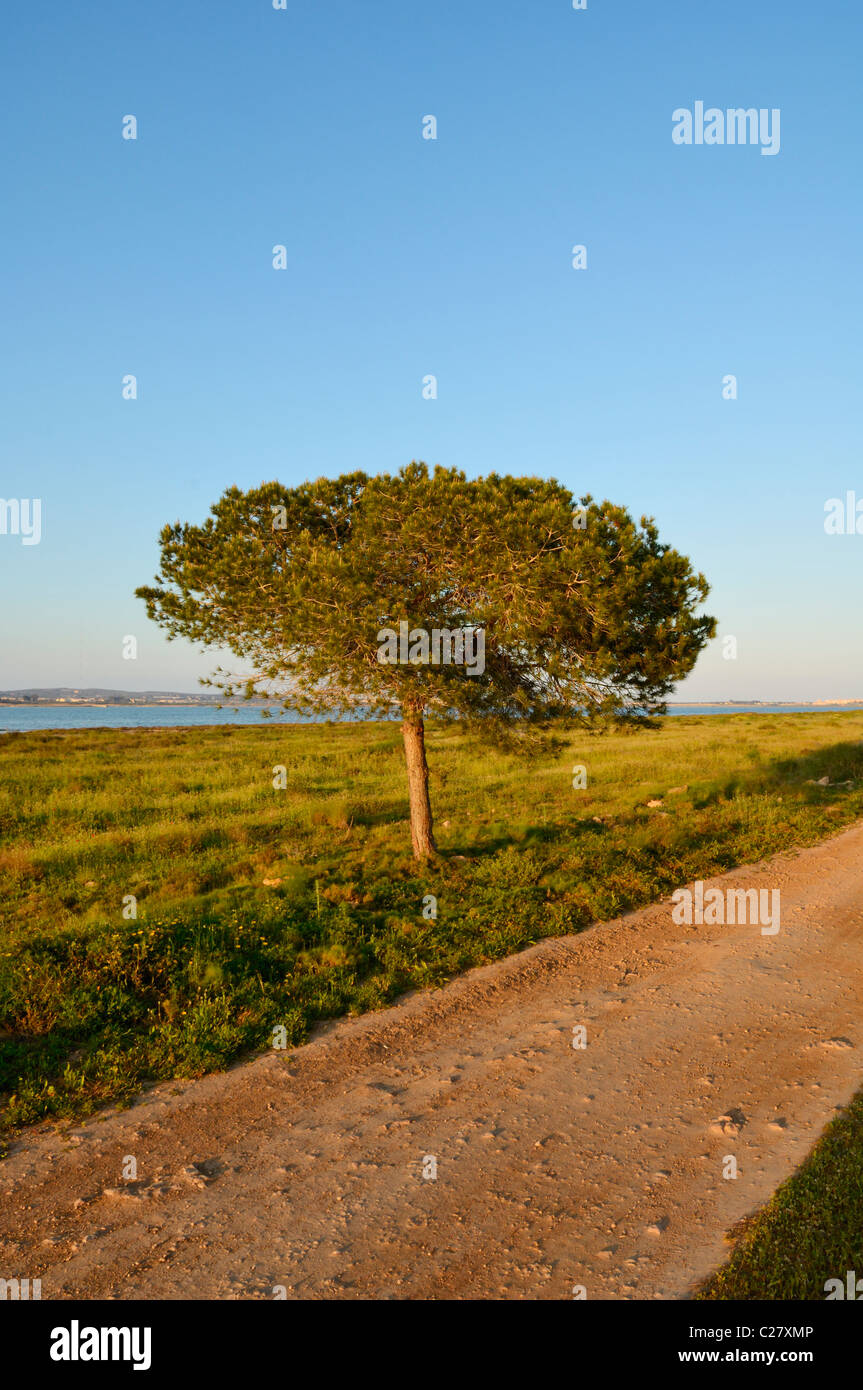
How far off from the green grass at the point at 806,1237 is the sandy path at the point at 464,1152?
0.18 m

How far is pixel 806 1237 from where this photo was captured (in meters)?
4.96

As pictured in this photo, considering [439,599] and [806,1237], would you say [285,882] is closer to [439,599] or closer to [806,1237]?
[439,599]

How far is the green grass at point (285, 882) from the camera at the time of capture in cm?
831

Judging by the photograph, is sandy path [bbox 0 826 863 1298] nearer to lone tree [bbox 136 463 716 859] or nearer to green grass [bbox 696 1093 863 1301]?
green grass [bbox 696 1093 863 1301]

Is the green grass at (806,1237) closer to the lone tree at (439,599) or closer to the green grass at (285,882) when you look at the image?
the green grass at (285,882)

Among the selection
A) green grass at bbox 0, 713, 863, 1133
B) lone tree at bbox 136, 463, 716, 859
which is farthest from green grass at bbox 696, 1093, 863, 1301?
lone tree at bbox 136, 463, 716, 859

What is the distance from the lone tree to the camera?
41.1 ft

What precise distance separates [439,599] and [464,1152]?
32.3 ft

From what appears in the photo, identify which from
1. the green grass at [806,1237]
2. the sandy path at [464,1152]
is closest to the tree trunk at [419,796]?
the sandy path at [464,1152]

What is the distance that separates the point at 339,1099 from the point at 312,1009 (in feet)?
6.36

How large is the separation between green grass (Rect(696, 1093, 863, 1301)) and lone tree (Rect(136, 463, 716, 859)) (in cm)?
800

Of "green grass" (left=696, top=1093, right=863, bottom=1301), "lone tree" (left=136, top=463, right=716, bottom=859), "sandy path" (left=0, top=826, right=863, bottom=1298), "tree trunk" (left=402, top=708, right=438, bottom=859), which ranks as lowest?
"sandy path" (left=0, top=826, right=863, bottom=1298)
